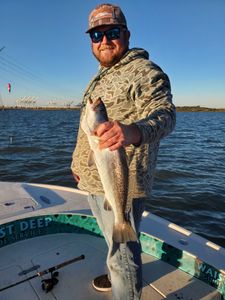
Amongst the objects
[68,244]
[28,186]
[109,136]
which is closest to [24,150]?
[28,186]

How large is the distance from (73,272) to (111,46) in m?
2.95

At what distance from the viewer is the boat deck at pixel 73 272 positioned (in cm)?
365

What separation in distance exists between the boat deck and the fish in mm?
1488

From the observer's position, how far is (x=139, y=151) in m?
2.64

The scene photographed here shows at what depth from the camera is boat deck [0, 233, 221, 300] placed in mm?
3648

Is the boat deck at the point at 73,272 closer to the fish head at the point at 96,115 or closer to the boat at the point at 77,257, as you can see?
the boat at the point at 77,257

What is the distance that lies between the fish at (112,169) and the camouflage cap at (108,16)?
94 centimetres

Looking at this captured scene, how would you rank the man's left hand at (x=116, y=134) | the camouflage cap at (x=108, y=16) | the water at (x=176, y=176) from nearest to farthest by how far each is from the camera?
the man's left hand at (x=116, y=134) < the camouflage cap at (x=108, y=16) < the water at (x=176, y=176)

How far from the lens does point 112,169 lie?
228 centimetres

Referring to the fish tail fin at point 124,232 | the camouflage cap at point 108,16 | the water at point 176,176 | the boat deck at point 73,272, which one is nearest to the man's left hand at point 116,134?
the fish tail fin at point 124,232

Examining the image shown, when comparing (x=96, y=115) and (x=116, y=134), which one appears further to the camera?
(x=96, y=115)

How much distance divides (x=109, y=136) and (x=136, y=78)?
2.56 feet

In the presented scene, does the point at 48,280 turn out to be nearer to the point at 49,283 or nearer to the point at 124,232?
the point at 49,283

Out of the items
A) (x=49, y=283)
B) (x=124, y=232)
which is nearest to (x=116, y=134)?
(x=124, y=232)
